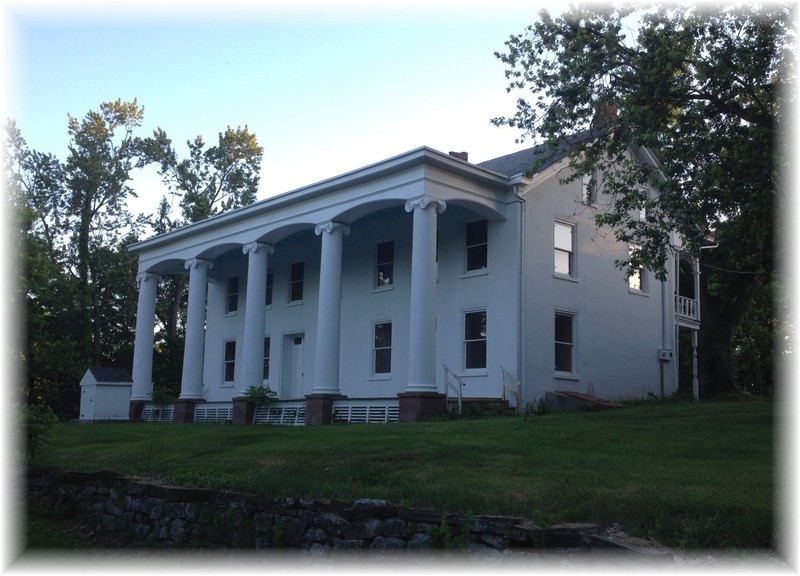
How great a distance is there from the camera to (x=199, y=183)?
42.6 metres

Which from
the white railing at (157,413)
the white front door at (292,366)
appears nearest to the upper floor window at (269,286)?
the white front door at (292,366)

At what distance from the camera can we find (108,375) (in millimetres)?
28906

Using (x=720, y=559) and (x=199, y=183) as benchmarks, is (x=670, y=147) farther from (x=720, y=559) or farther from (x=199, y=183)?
(x=199, y=183)

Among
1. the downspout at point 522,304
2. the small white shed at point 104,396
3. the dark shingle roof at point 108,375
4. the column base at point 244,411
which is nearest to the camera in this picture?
the downspout at point 522,304

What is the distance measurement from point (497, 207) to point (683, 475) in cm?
1312

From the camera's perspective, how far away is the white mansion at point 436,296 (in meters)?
19.9

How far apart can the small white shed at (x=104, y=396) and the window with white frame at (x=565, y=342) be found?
51.1ft

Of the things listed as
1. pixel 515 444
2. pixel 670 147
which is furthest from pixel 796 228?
pixel 515 444

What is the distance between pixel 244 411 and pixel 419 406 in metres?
7.11

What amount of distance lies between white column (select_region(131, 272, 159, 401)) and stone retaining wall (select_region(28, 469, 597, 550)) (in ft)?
53.5

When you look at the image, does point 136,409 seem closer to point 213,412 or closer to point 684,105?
point 213,412

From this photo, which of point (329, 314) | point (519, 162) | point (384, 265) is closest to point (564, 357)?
point (519, 162)

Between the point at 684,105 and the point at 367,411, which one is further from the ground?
the point at 684,105

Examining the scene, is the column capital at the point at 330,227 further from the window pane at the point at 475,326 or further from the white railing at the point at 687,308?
the white railing at the point at 687,308
